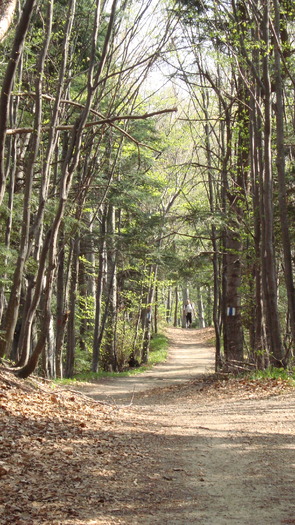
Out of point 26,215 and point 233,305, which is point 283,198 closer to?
point 233,305

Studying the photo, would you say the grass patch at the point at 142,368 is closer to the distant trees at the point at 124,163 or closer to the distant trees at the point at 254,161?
the distant trees at the point at 124,163

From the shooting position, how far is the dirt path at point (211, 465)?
12.6 ft

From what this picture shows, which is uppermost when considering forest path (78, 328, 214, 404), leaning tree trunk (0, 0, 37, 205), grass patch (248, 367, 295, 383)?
leaning tree trunk (0, 0, 37, 205)

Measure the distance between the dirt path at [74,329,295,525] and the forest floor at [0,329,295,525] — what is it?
1cm

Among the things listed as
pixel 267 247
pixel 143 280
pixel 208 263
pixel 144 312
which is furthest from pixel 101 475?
pixel 144 312

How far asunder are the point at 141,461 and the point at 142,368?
16.4 m

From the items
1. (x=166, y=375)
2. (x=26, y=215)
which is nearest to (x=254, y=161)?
(x=26, y=215)

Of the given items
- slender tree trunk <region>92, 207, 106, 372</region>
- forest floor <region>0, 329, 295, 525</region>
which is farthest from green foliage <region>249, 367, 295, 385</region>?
slender tree trunk <region>92, 207, 106, 372</region>

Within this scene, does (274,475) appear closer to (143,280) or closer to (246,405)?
(246,405)

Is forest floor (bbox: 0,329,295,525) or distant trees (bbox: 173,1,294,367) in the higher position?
distant trees (bbox: 173,1,294,367)

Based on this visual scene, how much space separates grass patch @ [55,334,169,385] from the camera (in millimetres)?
16591

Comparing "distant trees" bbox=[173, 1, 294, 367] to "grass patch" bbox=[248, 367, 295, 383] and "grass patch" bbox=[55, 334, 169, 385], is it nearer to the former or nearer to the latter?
"grass patch" bbox=[248, 367, 295, 383]

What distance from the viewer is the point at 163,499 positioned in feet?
13.8

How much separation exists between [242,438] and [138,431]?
135 centimetres
